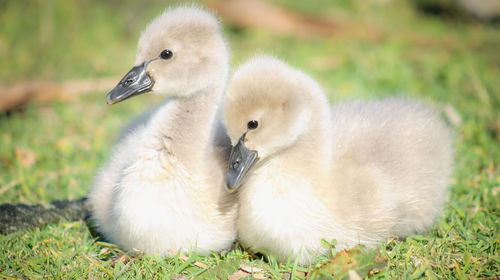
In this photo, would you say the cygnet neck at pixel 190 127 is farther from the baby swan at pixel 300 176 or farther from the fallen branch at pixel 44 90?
the fallen branch at pixel 44 90

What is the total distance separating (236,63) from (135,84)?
3015 mm

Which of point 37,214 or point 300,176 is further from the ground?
point 300,176

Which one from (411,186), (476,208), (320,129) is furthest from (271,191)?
(476,208)

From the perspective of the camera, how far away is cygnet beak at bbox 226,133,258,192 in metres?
2.60

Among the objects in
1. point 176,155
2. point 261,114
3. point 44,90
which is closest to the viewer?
point 261,114

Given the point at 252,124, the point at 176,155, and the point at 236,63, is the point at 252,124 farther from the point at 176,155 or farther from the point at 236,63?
the point at 236,63

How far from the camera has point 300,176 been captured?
2658 millimetres

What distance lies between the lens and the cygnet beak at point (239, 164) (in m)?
2.60

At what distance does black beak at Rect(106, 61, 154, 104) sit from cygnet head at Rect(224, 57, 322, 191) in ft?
1.82

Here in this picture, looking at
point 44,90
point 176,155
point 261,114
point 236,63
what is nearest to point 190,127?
point 176,155

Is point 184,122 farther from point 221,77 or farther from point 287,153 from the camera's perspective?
point 287,153

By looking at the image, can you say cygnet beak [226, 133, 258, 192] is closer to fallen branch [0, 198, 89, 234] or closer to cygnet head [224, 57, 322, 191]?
cygnet head [224, 57, 322, 191]

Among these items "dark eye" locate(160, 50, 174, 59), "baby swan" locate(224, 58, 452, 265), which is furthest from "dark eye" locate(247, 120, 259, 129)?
"dark eye" locate(160, 50, 174, 59)

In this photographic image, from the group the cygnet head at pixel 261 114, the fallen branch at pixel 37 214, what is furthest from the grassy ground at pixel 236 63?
the cygnet head at pixel 261 114
